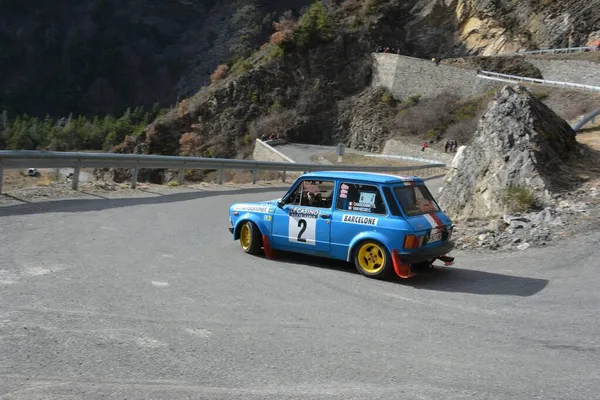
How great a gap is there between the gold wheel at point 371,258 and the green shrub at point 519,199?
4745 millimetres

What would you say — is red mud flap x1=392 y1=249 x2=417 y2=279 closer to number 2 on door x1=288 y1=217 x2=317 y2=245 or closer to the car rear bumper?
the car rear bumper

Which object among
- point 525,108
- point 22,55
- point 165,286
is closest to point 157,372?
point 165,286

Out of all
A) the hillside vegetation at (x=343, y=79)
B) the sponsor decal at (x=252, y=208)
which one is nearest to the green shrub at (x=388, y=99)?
the hillside vegetation at (x=343, y=79)

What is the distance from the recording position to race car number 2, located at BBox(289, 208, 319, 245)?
924 centimetres

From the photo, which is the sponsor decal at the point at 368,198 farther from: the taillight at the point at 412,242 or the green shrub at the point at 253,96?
the green shrub at the point at 253,96

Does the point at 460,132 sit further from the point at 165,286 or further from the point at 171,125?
the point at 165,286

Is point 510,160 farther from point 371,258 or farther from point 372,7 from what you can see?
point 372,7

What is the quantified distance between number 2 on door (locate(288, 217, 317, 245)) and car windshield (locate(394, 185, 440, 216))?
4.69 feet

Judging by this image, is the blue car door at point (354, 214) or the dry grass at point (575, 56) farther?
the dry grass at point (575, 56)

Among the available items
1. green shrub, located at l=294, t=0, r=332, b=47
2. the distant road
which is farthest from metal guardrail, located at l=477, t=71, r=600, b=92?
green shrub, located at l=294, t=0, r=332, b=47

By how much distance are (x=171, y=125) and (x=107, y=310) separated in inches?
2723

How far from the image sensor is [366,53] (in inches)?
2808

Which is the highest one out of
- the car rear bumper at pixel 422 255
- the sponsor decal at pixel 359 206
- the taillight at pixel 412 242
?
the sponsor decal at pixel 359 206

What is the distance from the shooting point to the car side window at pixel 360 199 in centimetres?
866
